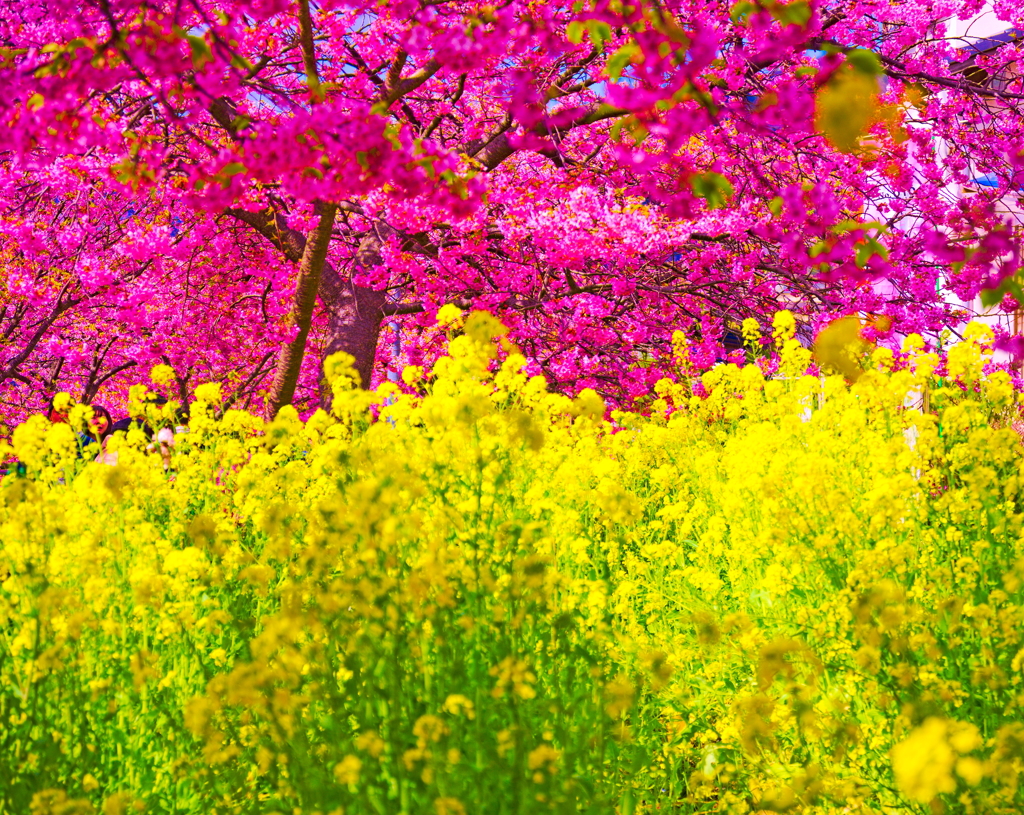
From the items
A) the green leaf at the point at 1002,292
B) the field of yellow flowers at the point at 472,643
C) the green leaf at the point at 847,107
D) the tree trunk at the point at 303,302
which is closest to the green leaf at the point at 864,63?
the green leaf at the point at 847,107

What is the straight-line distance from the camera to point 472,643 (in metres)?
2.79

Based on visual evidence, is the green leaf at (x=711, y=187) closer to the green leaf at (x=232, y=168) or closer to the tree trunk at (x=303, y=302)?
the green leaf at (x=232, y=168)

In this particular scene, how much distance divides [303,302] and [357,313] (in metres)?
1.46

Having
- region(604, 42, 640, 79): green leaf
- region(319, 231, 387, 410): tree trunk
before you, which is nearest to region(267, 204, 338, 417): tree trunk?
region(319, 231, 387, 410): tree trunk

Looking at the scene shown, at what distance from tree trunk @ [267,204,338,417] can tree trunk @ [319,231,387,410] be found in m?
0.87

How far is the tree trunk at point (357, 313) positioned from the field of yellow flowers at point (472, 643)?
414 cm

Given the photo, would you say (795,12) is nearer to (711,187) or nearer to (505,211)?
(711,187)

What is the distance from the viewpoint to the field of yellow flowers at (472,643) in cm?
228

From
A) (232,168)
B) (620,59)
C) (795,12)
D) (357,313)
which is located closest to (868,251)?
(795,12)

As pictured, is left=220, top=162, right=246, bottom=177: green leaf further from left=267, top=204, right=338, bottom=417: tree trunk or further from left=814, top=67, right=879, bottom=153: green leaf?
left=267, top=204, right=338, bottom=417: tree trunk

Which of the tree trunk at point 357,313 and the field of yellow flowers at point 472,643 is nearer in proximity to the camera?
the field of yellow flowers at point 472,643

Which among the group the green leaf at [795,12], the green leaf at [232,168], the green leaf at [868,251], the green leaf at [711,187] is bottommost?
the green leaf at [868,251]

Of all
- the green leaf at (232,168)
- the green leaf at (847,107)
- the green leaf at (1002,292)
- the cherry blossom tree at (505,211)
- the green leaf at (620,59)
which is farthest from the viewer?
the cherry blossom tree at (505,211)

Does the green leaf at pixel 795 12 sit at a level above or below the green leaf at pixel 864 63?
above
